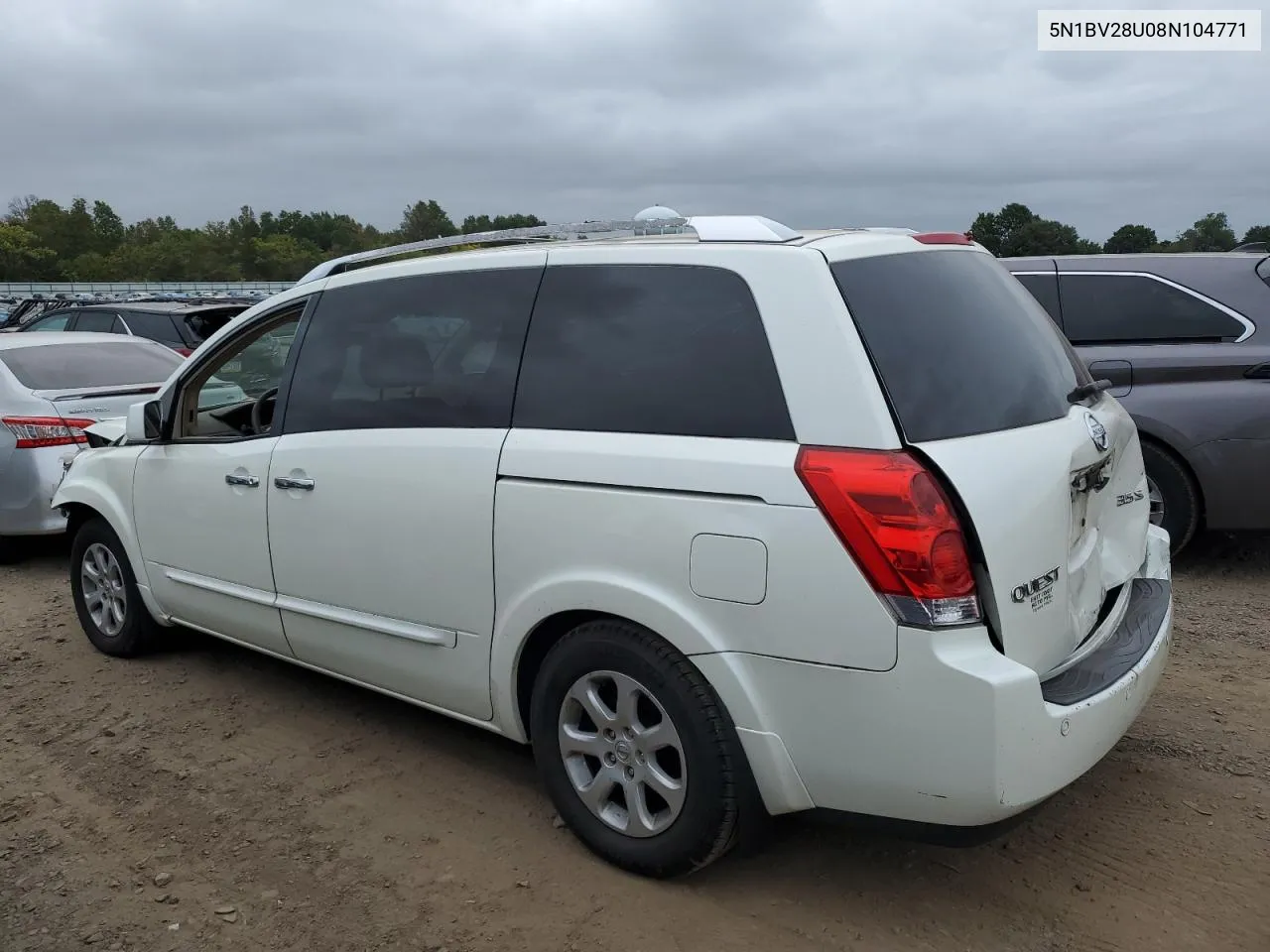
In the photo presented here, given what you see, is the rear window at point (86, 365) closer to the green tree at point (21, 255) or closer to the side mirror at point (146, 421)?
the side mirror at point (146, 421)

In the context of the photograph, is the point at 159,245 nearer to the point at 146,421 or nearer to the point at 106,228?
the point at 106,228

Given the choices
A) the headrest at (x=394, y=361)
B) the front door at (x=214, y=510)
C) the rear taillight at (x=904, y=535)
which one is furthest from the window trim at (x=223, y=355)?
the rear taillight at (x=904, y=535)

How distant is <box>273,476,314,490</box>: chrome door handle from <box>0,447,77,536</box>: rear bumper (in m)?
3.49

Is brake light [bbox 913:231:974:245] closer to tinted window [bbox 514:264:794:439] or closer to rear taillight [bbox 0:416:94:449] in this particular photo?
tinted window [bbox 514:264:794:439]

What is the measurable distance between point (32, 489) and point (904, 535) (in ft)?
19.7

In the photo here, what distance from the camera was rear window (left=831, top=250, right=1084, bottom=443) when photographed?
2.71 metres

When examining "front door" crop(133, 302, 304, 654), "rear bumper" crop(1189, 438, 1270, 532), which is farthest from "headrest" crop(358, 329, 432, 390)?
"rear bumper" crop(1189, 438, 1270, 532)

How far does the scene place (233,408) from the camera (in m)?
5.12

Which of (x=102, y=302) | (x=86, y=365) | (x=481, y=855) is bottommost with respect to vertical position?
(x=481, y=855)

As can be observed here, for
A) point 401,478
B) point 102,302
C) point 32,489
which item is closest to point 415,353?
point 401,478

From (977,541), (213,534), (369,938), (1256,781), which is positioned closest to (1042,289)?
(1256,781)

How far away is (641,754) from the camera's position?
117 inches

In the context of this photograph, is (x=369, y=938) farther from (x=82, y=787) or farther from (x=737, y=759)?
(x=82, y=787)

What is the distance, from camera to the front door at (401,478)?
3367 millimetres
